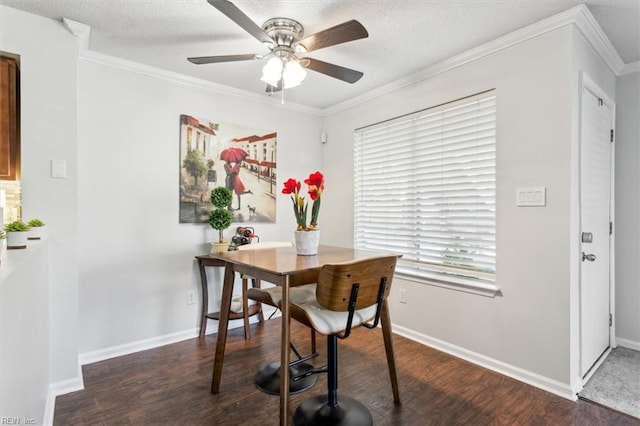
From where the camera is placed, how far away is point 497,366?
7.73 ft

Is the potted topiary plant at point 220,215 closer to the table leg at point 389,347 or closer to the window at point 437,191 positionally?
the window at point 437,191

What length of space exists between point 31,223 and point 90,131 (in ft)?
3.35

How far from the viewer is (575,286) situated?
2.06 meters

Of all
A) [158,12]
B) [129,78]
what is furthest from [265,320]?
[158,12]

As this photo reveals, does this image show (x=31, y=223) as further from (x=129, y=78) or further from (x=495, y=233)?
(x=495, y=233)

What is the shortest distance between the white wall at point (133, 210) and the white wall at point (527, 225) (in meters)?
2.21

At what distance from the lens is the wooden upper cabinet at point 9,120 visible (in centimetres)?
202

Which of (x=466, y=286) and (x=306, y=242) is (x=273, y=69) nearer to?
(x=306, y=242)

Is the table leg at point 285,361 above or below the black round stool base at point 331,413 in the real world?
above

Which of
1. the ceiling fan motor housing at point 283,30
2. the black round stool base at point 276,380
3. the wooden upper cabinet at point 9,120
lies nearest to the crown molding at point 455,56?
the wooden upper cabinet at point 9,120

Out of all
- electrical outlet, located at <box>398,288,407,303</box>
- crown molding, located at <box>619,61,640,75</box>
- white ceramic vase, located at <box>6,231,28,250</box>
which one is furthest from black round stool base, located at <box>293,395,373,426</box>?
crown molding, located at <box>619,61,640,75</box>

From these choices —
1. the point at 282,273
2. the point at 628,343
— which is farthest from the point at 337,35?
the point at 628,343

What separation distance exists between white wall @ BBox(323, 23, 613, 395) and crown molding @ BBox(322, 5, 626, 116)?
4cm

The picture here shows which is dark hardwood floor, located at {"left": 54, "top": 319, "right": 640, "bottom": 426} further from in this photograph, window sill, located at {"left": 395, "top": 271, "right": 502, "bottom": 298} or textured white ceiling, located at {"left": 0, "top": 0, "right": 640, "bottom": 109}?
textured white ceiling, located at {"left": 0, "top": 0, "right": 640, "bottom": 109}
